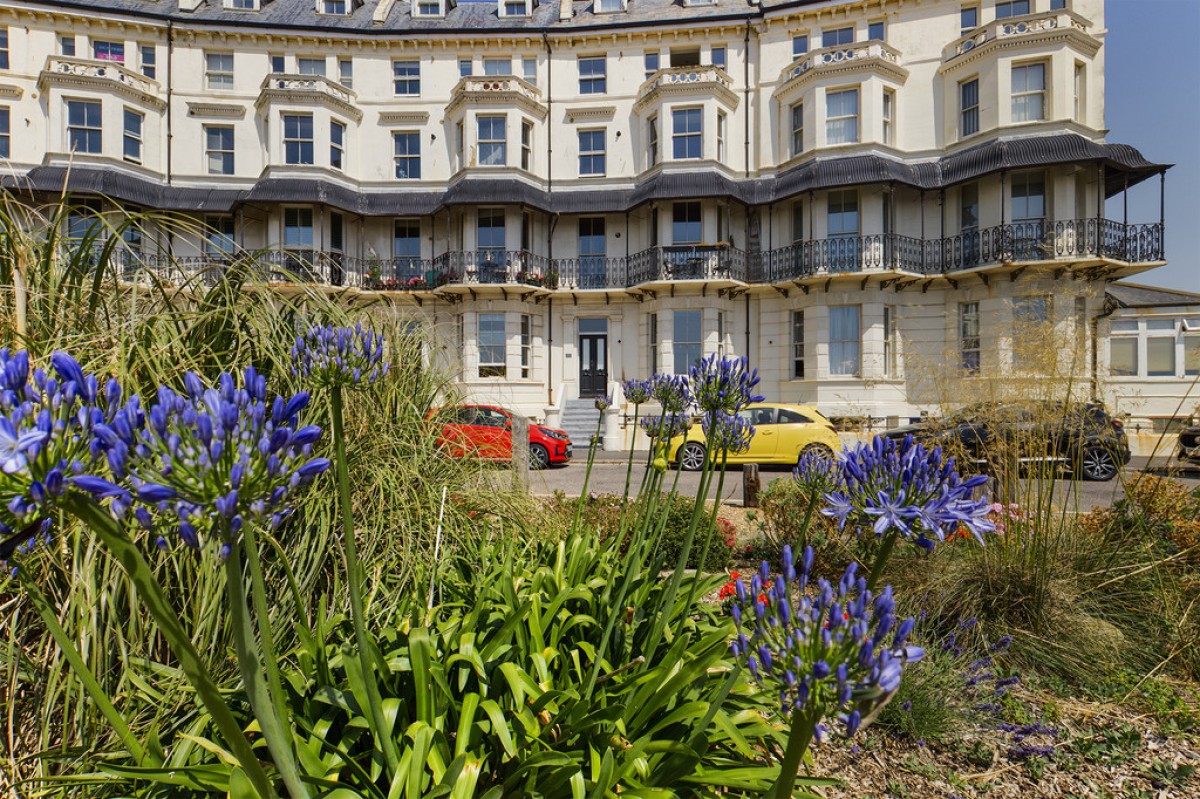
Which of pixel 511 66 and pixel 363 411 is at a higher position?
pixel 511 66

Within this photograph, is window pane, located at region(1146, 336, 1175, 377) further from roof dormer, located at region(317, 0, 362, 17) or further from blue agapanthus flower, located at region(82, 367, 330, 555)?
roof dormer, located at region(317, 0, 362, 17)

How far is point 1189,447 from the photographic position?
4508 mm

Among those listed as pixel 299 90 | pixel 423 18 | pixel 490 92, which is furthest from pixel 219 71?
pixel 490 92

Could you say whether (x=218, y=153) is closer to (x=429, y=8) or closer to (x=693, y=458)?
(x=429, y=8)

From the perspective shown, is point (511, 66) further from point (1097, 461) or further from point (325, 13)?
point (1097, 461)

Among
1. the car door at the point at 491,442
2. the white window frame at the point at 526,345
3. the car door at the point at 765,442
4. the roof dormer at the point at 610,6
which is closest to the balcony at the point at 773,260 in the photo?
the white window frame at the point at 526,345

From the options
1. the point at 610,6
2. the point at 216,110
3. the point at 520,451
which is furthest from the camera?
the point at 610,6

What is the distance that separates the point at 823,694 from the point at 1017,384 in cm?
534

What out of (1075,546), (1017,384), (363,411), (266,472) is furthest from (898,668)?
(1017,384)

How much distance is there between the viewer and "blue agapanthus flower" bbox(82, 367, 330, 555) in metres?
0.91

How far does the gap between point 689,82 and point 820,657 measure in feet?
72.2

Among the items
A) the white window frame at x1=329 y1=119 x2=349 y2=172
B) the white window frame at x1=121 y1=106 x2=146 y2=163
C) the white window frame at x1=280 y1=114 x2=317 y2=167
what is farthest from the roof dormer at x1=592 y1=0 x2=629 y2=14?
the white window frame at x1=121 y1=106 x2=146 y2=163

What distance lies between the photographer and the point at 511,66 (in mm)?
21797

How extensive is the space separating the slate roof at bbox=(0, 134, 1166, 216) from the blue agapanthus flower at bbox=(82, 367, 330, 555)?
A: 19962 mm
